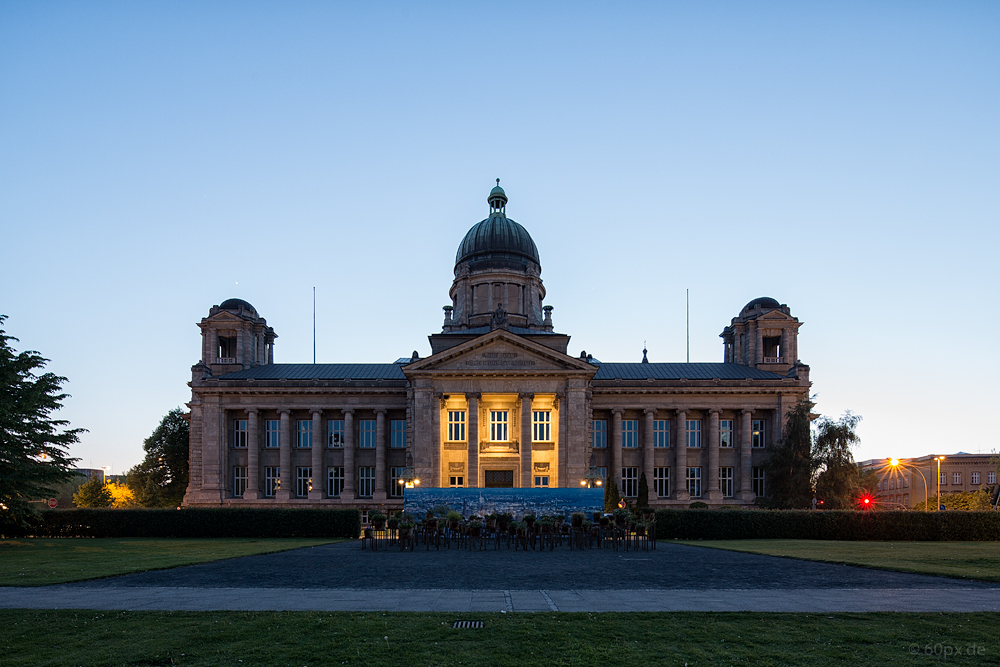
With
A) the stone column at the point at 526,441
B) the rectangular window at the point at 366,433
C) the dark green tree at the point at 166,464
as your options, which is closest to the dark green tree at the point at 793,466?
the stone column at the point at 526,441

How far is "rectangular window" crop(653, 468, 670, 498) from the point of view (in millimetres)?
77125

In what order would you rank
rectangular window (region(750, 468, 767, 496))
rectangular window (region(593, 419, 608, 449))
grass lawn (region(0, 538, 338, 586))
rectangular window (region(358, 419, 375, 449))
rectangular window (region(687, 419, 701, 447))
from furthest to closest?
rectangular window (region(358, 419, 375, 449)) → rectangular window (region(687, 419, 701, 447)) → rectangular window (region(593, 419, 608, 449)) → rectangular window (region(750, 468, 767, 496)) → grass lawn (region(0, 538, 338, 586))

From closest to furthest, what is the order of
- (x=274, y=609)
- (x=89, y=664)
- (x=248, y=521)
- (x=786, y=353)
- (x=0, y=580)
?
1. (x=89, y=664)
2. (x=274, y=609)
3. (x=0, y=580)
4. (x=248, y=521)
5. (x=786, y=353)

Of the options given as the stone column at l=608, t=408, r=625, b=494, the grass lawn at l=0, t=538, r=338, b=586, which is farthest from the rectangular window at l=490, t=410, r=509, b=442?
the grass lawn at l=0, t=538, r=338, b=586

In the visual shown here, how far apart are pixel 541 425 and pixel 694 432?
18.6 m

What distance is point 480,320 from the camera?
8112cm

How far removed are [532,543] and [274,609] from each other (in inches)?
940

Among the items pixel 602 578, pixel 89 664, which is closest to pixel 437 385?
pixel 602 578

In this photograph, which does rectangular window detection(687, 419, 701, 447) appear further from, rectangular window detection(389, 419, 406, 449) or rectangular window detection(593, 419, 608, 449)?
rectangular window detection(389, 419, 406, 449)

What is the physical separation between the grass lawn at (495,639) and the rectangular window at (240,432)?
213 ft

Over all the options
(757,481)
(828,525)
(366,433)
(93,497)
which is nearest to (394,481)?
(366,433)

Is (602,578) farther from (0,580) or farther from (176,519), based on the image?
(176,519)

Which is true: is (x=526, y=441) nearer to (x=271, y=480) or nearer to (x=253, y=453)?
(x=271, y=480)

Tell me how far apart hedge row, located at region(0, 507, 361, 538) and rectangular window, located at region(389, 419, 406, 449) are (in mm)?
27158
